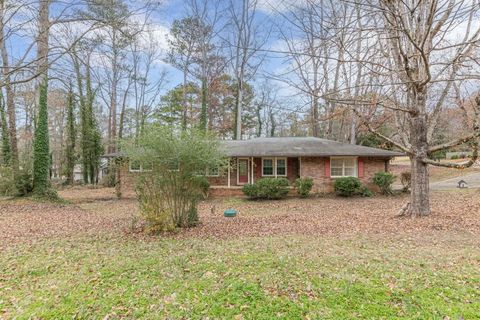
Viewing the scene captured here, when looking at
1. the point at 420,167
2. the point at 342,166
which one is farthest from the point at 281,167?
the point at 420,167

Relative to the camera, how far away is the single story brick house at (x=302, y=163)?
1494 cm

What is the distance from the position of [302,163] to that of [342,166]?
2372mm

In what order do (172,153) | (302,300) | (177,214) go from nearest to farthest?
1. (302,300)
2. (172,153)
3. (177,214)

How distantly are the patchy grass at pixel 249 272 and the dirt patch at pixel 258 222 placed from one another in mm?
85

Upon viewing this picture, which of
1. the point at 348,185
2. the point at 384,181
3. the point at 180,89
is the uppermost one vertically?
the point at 180,89

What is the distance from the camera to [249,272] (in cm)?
420

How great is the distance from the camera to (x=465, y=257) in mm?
4734

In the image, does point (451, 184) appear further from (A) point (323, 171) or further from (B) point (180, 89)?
(B) point (180, 89)

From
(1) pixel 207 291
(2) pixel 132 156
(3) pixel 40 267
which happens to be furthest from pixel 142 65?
(1) pixel 207 291

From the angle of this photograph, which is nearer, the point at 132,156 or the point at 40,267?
the point at 40,267

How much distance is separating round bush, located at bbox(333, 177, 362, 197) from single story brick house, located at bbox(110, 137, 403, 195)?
90cm

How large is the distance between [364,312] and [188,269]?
8.79ft

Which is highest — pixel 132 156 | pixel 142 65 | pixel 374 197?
pixel 142 65

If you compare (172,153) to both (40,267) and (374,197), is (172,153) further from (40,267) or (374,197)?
(374,197)
